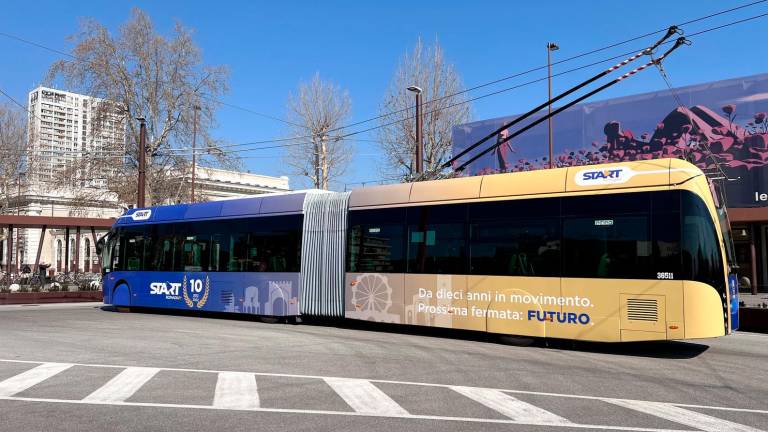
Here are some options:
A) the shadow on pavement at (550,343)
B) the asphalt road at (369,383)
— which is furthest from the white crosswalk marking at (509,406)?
the shadow on pavement at (550,343)

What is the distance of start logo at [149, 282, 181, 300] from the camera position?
57.7ft

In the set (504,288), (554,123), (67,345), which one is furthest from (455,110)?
(67,345)

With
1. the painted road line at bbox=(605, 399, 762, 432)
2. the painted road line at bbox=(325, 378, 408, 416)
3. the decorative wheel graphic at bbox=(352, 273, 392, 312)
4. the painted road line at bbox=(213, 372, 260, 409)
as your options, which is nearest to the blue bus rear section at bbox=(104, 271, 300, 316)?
the decorative wheel graphic at bbox=(352, 273, 392, 312)

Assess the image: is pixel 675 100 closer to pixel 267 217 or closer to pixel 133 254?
pixel 267 217

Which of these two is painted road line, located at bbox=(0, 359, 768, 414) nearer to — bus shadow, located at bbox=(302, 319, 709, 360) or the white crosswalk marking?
the white crosswalk marking

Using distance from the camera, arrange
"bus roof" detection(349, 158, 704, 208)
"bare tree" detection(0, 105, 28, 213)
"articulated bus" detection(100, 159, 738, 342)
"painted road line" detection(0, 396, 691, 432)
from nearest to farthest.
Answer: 1. "painted road line" detection(0, 396, 691, 432)
2. "articulated bus" detection(100, 159, 738, 342)
3. "bus roof" detection(349, 158, 704, 208)
4. "bare tree" detection(0, 105, 28, 213)

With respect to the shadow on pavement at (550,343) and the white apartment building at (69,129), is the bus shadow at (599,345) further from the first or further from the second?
the white apartment building at (69,129)

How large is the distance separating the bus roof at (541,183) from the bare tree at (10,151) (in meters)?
40.8

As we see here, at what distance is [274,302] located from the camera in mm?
15422

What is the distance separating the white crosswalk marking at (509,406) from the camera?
5.70 meters

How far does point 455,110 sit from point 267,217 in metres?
23.1

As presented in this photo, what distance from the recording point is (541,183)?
11164mm

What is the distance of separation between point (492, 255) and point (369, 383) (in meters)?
4.92

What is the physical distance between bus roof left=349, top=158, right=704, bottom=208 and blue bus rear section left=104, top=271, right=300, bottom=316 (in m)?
3.09
